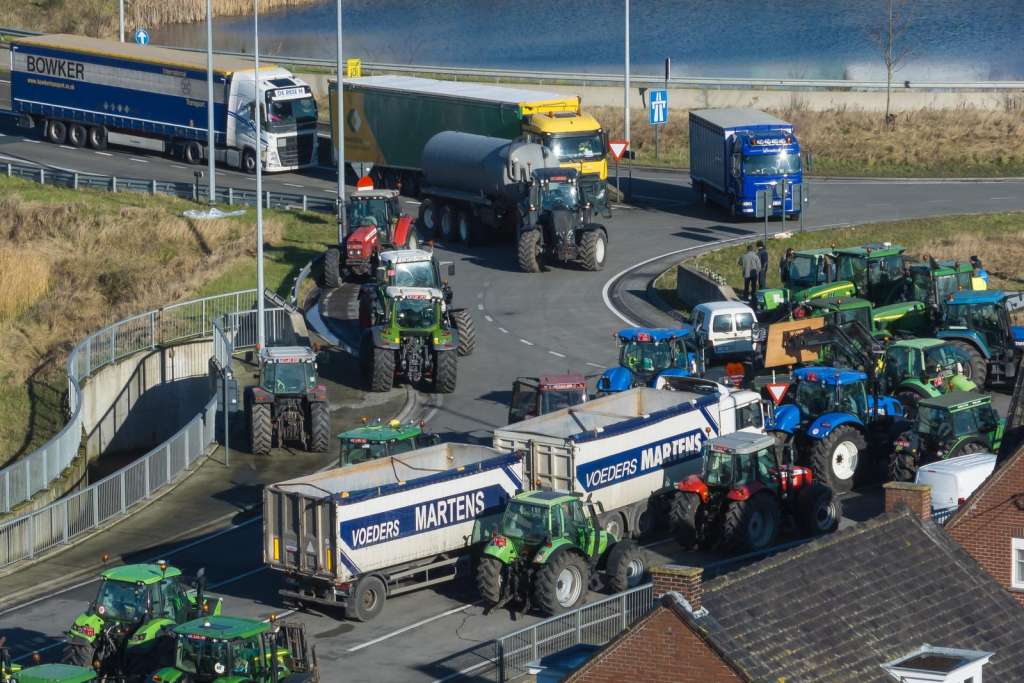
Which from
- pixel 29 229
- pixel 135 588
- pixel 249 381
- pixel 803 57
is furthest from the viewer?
pixel 803 57

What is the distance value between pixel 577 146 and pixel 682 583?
3897 cm

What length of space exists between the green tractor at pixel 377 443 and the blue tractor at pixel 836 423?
7087mm

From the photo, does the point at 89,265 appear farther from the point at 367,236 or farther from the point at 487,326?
the point at 487,326

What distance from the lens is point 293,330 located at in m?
45.2

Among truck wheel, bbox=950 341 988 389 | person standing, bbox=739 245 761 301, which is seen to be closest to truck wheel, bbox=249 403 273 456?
truck wheel, bbox=950 341 988 389

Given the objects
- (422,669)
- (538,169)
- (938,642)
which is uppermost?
(538,169)

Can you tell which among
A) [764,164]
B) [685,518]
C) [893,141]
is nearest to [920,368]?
[685,518]

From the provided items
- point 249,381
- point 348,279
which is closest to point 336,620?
point 249,381

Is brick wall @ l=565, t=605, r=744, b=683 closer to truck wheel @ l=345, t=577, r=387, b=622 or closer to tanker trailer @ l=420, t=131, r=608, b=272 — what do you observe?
truck wheel @ l=345, t=577, r=387, b=622

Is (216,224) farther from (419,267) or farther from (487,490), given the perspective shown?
(487,490)

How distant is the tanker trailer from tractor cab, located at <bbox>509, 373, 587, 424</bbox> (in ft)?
51.7

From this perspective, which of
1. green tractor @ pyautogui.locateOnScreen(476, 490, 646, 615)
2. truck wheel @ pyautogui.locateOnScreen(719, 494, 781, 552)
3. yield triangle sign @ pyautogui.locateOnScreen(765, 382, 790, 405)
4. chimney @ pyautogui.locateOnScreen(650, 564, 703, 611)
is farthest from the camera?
yield triangle sign @ pyautogui.locateOnScreen(765, 382, 790, 405)

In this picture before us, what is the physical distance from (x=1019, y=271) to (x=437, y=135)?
62.0ft

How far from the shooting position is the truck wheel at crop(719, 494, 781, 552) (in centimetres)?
3022
